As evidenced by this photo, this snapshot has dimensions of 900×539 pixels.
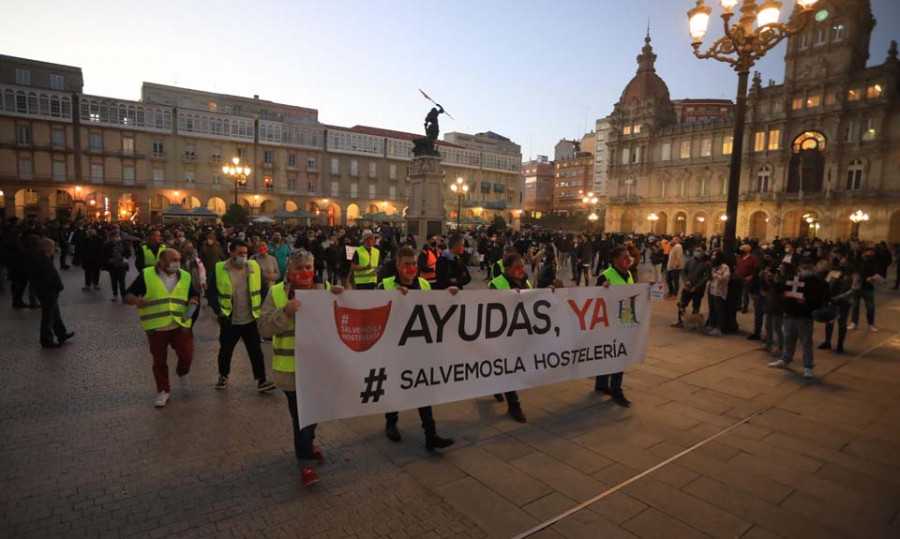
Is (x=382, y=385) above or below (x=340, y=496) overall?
above

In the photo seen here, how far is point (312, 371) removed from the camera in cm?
366

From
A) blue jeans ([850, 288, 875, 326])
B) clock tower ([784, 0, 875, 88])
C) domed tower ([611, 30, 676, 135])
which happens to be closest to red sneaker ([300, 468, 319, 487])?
blue jeans ([850, 288, 875, 326])

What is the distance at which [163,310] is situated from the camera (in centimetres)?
521

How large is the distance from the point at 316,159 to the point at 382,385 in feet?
→ 208

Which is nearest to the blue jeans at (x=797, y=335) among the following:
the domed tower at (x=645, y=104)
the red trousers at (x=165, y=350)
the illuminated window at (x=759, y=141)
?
the red trousers at (x=165, y=350)

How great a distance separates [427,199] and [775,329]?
19.3m

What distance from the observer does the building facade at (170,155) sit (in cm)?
4888

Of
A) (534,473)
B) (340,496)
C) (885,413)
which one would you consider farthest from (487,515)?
(885,413)

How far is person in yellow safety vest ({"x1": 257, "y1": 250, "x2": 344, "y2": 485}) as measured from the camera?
363 cm

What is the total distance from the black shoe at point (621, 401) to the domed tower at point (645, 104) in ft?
235

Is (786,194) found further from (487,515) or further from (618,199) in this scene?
(487,515)

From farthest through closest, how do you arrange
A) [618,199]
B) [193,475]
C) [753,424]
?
[618,199] < [753,424] < [193,475]

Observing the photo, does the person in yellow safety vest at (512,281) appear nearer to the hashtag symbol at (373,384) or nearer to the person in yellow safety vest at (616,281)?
the person in yellow safety vest at (616,281)

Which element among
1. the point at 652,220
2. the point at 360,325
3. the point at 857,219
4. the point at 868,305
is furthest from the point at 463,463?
the point at 652,220
